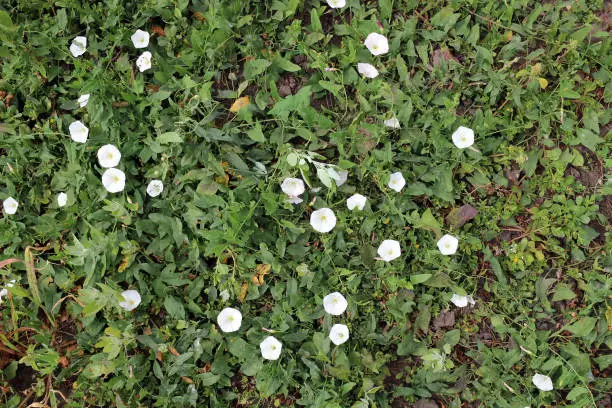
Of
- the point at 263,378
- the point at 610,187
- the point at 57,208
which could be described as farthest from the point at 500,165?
the point at 57,208

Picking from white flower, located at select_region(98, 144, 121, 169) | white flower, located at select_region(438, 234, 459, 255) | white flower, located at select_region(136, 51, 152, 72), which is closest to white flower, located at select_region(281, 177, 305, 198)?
white flower, located at select_region(438, 234, 459, 255)

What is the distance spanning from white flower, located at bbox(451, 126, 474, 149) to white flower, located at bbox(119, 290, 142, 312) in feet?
6.08

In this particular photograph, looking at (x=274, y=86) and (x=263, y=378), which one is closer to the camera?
(x=263, y=378)

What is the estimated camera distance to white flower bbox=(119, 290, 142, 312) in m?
2.48

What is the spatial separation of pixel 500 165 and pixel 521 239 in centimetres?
42

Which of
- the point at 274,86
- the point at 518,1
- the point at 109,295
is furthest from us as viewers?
the point at 518,1

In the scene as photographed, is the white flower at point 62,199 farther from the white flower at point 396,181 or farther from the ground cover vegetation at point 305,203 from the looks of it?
the white flower at point 396,181

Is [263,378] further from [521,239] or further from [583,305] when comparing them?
[583,305]

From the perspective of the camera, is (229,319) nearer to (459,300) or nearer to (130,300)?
(130,300)

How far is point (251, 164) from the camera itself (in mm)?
2660

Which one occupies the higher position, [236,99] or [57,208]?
[236,99]

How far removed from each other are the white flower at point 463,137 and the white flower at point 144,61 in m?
1.73

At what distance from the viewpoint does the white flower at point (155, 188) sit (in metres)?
2.60

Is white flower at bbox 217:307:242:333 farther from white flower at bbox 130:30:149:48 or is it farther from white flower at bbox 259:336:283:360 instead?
white flower at bbox 130:30:149:48
